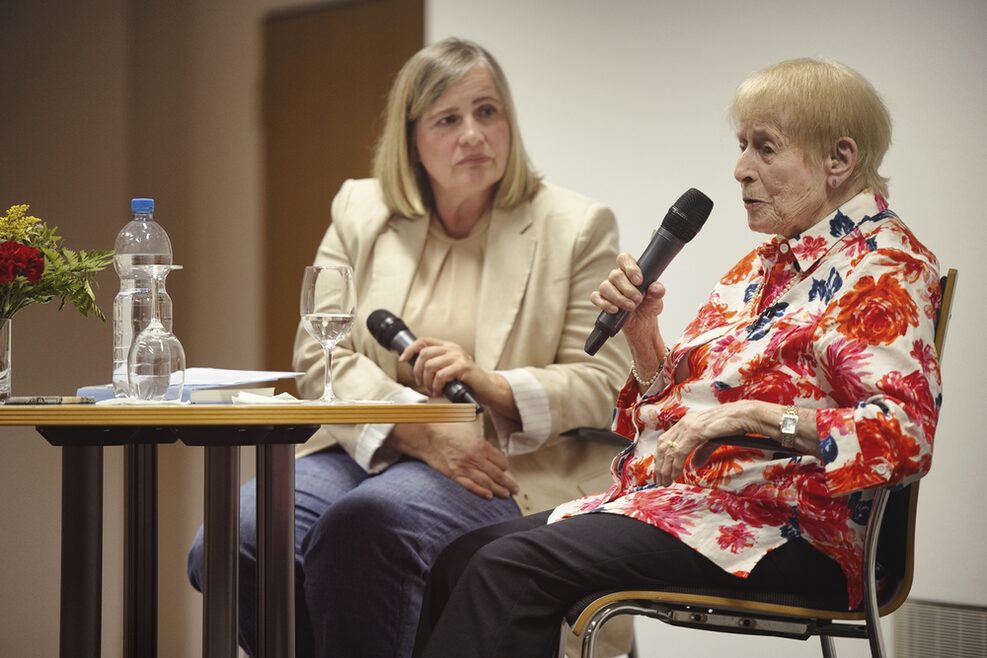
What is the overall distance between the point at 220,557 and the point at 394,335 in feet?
2.23

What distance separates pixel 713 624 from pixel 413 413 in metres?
0.52

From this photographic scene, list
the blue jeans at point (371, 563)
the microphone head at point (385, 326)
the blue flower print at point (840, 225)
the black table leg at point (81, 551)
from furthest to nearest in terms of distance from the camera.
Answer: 1. the microphone head at point (385, 326)
2. the blue jeans at point (371, 563)
3. the black table leg at point (81, 551)
4. the blue flower print at point (840, 225)

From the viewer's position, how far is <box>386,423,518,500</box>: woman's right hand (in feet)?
7.36

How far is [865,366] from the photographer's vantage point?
1.41 meters


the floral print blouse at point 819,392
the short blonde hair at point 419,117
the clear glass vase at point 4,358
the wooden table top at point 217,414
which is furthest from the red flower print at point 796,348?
the clear glass vase at point 4,358

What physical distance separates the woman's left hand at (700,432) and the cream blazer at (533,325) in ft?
2.54

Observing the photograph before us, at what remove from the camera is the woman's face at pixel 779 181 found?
1.64 metres

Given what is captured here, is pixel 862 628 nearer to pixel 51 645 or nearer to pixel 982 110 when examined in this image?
pixel 982 110

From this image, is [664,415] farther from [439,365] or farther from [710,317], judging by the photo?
[439,365]

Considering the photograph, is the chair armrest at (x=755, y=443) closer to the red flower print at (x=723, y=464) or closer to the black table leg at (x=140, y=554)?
the red flower print at (x=723, y=464)

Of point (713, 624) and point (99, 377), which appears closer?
point (713, 624)

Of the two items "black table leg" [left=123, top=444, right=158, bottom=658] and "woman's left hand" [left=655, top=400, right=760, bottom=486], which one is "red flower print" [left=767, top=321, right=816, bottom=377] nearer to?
"woman's left hand" [left=655, top=400, right=760, bottom=486]

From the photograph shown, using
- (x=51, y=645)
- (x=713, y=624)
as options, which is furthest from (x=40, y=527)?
(x=713, y=624)

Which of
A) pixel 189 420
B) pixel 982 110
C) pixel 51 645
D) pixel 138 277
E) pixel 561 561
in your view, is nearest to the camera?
pixel 189 420
